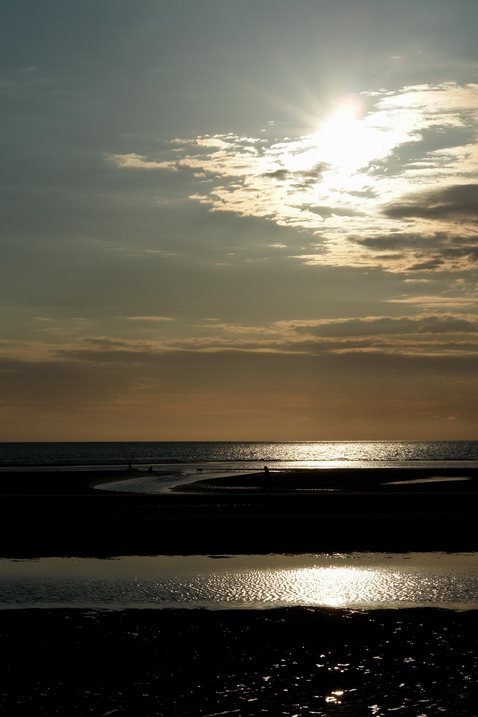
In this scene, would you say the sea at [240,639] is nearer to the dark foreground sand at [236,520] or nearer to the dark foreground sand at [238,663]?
the dark foreground sand at [238,663]

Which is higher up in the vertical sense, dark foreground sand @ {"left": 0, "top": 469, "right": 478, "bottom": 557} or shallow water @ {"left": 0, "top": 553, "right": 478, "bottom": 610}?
dark foreground sand @ {"left": 0, "top": 469, "right": 478, "bottom": 557}

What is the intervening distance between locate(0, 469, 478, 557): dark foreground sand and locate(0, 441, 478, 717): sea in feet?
16.1

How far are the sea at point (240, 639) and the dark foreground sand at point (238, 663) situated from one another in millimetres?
46

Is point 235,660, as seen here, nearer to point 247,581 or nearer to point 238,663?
point 238,663

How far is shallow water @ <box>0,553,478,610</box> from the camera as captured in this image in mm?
24203

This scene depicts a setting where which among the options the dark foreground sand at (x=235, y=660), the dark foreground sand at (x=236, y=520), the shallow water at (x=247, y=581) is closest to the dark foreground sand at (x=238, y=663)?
the dark foreground sand at (x=235, y=660)

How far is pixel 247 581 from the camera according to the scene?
2755cm

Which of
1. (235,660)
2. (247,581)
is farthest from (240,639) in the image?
(247,581)

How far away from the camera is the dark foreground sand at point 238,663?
1512 centimetres

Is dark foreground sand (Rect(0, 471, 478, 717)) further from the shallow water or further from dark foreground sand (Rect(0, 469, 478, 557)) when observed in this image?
the shallow water

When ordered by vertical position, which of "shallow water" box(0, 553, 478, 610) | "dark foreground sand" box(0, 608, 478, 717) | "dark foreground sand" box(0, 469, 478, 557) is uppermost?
"dark foreground sand" box(0, 469, 478, 557)

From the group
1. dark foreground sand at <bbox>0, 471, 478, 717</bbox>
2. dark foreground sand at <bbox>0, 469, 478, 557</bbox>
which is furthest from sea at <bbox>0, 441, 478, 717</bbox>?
dark foreground sand at <bbox>0, 469, 478, 557</bbox>

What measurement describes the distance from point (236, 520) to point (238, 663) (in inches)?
1092

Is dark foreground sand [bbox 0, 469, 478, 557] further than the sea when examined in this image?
Yes
